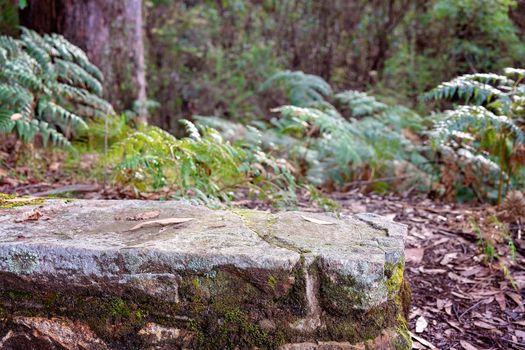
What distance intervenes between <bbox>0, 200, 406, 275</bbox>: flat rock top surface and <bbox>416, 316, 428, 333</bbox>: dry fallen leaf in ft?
1.66

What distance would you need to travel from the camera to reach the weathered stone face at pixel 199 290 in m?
1.65

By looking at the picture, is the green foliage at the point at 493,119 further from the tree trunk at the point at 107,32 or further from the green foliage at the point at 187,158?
the tree trunk at the point at 107,32

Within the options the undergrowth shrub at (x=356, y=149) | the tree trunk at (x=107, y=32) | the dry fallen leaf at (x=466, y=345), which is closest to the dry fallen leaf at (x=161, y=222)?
the dry fallen leaf at (x=466, y=345)

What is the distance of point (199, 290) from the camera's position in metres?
1.67

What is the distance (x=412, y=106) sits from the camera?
29.1ft

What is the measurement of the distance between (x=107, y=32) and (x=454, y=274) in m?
4.13

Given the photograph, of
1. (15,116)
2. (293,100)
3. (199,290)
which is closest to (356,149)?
(293,100)

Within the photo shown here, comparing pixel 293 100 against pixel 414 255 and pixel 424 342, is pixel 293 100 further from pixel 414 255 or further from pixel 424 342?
pixel 424 342

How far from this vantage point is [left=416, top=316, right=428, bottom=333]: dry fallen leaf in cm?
227

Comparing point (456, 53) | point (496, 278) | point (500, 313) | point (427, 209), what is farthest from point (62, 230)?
point (456, 53)

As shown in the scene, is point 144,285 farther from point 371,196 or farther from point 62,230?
point 371,196

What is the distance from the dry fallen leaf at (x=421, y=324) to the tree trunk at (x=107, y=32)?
4029mm

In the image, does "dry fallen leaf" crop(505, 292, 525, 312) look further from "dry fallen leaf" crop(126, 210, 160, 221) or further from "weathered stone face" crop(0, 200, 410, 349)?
"dry fallen leaf" crop(126, 210, 160, 221)

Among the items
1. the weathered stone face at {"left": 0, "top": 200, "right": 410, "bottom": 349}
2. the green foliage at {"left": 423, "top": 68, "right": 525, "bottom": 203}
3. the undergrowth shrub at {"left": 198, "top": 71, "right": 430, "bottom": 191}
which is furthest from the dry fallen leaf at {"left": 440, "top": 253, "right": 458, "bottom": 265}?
the undergrowth shrub at {"left": 198, "top": 71, "right": 430, "bottom": 191}
